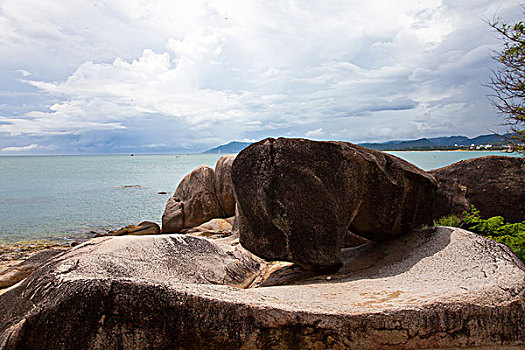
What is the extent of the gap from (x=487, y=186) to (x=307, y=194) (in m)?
6.15

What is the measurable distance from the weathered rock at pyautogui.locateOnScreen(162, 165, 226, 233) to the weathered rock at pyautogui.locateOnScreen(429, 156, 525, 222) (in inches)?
416

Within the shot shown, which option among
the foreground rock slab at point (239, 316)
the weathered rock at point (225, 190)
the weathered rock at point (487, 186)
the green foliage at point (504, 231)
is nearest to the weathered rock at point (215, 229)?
the weathered rock at point (225, 190)

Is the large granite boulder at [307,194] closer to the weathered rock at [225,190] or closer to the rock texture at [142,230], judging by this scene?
the rock texture at [142,230]

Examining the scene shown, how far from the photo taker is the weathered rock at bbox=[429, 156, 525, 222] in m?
8.36

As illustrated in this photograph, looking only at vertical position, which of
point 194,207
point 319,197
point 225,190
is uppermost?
point 319,197

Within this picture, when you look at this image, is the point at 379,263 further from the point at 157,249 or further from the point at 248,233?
the point at 157,249

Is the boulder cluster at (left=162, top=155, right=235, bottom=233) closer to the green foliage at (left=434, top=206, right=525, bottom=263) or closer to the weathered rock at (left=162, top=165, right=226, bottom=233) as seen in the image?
the weathered rock at (left=162, top=165, right=226, bottom=233)

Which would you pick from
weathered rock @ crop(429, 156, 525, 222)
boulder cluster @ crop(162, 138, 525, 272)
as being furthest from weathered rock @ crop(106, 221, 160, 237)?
weathered rock @ crop(429, 156, 525, 222)

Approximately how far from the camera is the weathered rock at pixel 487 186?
8358mm

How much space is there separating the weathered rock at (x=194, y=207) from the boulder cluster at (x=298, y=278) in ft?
30.1

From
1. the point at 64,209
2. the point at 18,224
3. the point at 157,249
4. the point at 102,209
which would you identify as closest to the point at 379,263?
the point at 157,249

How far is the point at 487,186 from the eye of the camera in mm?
8992

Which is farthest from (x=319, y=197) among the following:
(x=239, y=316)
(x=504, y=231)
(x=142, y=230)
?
(x=142, y=230)

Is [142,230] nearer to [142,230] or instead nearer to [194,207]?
[142,230]
